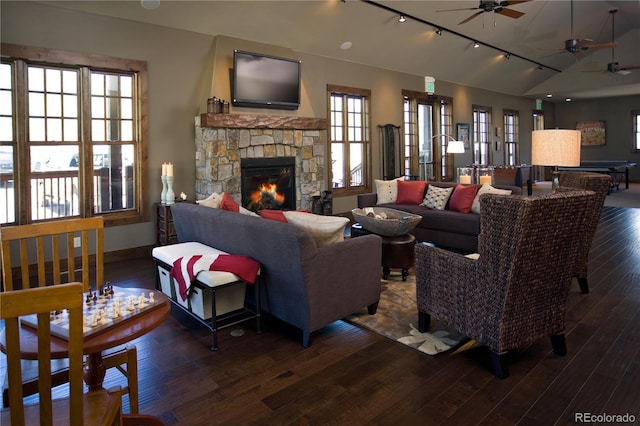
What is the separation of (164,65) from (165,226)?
2131mm

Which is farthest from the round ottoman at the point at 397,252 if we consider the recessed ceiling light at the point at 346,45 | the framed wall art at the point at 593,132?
the framed wall art at the point at 593,132

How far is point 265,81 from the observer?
6.59 metres

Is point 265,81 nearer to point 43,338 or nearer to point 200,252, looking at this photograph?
point 200,252


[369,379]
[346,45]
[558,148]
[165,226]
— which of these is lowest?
[369,379]

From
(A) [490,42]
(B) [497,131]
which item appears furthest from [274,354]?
(B) [497,131]

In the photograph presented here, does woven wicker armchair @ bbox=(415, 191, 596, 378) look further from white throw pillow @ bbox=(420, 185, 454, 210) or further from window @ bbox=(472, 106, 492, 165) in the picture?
window @ bbox=(472, 106, 492, 165)

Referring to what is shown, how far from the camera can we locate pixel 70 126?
17.1 ft

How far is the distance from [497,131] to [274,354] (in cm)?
1223

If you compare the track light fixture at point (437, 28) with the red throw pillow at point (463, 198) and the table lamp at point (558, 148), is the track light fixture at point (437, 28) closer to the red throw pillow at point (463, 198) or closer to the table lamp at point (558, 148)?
the red throw pillow at point (463, 198)

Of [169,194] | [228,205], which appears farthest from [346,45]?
[228,205]

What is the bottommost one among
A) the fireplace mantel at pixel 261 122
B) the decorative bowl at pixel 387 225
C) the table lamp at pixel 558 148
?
the decorative bowl at pixel 387 225

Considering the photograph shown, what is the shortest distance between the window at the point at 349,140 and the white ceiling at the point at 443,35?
2.42 ft

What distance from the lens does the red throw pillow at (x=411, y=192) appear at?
6625 millimetres

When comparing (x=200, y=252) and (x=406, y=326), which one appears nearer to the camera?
(x=406, y=326)
